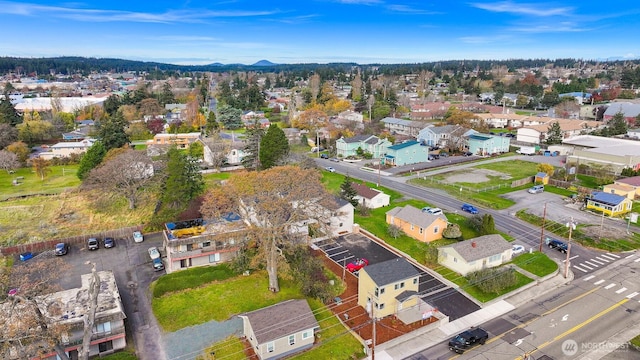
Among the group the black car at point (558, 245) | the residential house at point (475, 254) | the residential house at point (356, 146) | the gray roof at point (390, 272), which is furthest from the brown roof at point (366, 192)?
the residential house at point (356, 146)

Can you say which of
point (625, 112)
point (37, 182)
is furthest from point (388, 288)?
point (625, 112)

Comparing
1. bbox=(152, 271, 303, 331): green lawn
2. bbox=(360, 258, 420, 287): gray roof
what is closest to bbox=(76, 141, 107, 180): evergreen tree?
bbox=(152, 271, 303, 331): green lawn

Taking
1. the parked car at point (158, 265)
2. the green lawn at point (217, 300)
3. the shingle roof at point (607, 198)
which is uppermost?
the shingle roof at point (607, 198)

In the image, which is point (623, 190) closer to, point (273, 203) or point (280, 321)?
point (273, 203)

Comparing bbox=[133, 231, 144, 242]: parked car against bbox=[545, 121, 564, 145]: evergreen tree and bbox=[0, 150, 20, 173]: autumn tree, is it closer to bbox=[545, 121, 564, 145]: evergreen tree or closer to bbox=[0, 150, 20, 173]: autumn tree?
bbox=[0, 150, 20, 173]: autumn tree

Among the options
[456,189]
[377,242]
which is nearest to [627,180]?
[456,189]

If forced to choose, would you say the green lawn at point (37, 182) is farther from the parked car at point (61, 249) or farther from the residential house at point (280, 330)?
the residential house at point (280, 330)
